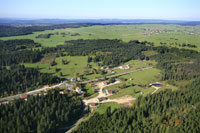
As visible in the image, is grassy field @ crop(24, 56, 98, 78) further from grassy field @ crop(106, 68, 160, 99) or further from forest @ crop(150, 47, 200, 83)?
forest @ crop(150, 47, 200, 83)

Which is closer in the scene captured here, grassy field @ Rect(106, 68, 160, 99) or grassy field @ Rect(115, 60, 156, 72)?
grassy field @ Rect(106, 68, 160, 99)

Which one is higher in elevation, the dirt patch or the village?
the dirt patch

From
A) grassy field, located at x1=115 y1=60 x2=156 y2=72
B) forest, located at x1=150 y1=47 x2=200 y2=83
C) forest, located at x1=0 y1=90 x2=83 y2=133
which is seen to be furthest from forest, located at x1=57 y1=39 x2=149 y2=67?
forest, located at x1=0 y1=90 x2=83 y2=133

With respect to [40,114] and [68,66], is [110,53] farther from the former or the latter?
[40,114]

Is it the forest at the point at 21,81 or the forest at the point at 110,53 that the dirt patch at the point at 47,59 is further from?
the forest at the point at 21,81

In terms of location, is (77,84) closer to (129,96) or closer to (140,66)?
(129,96)

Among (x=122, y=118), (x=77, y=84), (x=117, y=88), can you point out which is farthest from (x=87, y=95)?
(x=122, y=118)

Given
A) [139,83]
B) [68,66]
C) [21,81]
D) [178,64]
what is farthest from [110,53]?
[21,81]

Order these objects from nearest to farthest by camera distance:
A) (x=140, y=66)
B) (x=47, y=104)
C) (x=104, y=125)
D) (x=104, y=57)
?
(x=104, y=125)
(x=47, y=104)
(x=140, y=66)
(x=104, y=57)
